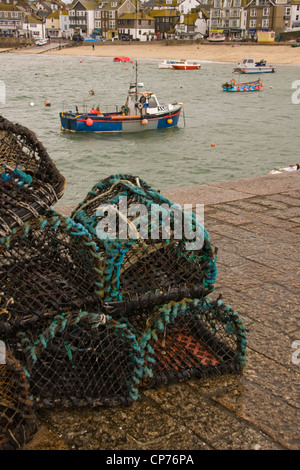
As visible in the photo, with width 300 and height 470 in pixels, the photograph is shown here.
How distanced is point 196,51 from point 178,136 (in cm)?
5762

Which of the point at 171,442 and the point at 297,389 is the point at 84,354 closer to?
the point at 171,442

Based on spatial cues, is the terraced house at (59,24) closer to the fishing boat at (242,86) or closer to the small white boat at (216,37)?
the small white boat at (216,37)

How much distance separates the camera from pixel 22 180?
320 cm

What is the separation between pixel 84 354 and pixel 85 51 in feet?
308

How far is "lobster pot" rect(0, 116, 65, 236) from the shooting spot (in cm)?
295

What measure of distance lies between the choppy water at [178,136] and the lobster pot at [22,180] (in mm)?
10708

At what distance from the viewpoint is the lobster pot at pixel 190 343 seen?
9.20 feet

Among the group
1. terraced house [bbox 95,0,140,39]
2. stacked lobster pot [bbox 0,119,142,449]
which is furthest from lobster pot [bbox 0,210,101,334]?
terraced house [bbox 95,0,140,39]

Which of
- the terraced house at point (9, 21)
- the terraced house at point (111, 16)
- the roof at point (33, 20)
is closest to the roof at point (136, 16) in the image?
the terraced house at point (111, 16)

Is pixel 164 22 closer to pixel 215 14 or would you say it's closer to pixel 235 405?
pixel 215 14

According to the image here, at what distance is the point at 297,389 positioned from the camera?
2893mm

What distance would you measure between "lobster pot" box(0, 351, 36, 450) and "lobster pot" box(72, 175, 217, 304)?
1.90 feet

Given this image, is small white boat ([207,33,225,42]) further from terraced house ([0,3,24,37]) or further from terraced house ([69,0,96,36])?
terraced house ([0,3,24,37])

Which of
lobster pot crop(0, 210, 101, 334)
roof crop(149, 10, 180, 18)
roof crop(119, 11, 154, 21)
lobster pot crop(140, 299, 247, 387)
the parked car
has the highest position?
roof crop(149, 10, 180, 18)
